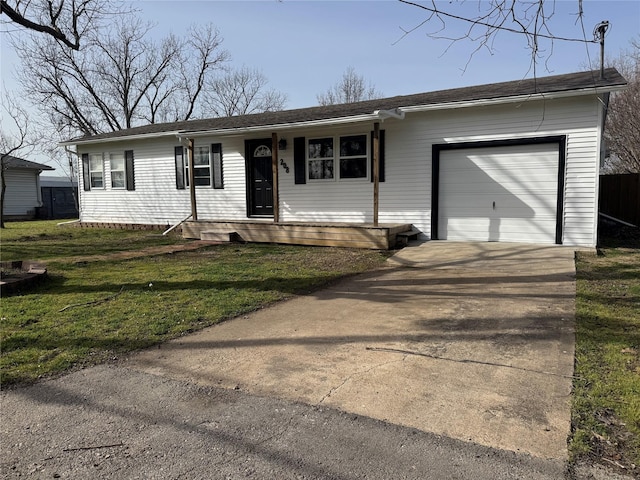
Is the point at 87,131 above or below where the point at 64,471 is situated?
above

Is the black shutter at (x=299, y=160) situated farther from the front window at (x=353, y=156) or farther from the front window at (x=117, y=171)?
the front window at (x=117, y=171)

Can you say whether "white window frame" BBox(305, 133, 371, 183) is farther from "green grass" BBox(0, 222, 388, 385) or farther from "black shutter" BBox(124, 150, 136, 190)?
"black shutter" BBox(124, 150, 136, 190)

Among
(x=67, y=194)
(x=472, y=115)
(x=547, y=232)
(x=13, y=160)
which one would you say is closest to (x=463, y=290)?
(x=547, y=232)

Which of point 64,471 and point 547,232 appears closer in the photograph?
point 64,471

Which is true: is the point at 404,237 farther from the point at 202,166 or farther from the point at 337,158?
the point at 202,166

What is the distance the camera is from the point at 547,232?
953cm

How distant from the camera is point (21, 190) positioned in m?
24.5

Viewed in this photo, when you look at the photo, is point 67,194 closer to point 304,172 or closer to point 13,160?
point 13,160

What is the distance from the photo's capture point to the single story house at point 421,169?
913 cm

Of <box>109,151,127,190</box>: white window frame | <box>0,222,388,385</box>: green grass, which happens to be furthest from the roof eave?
<box>109,151,127,190</box>: white window frame

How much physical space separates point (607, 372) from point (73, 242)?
12.4 metres

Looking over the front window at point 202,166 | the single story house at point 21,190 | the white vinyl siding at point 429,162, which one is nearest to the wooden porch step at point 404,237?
the white vinyl siding at point 429,162

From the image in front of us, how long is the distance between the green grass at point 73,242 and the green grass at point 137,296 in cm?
16

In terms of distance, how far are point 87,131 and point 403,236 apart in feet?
97.1
